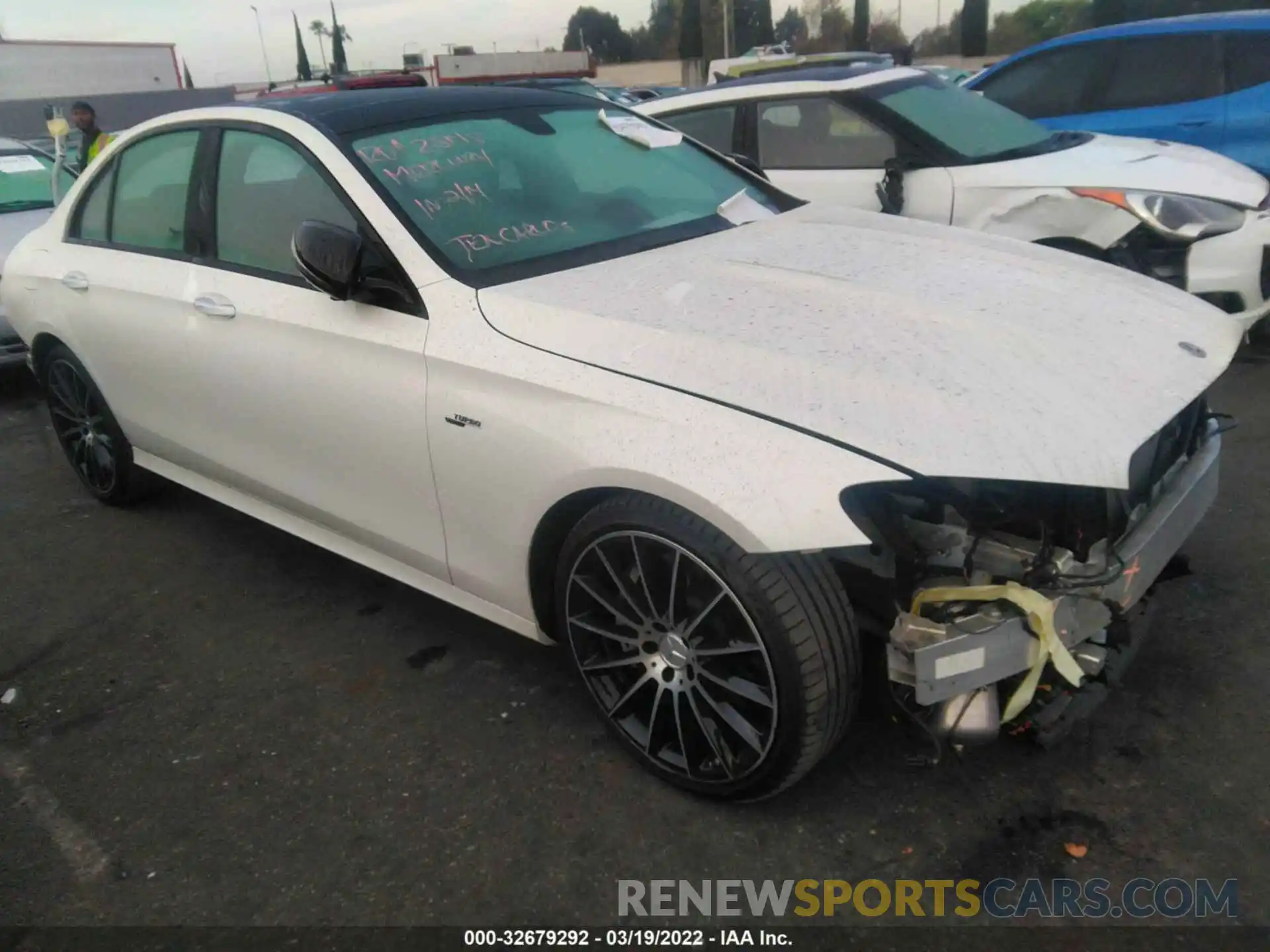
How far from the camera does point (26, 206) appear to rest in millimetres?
7469

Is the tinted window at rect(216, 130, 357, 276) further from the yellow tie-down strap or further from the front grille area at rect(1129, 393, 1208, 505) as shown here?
the front grille area at rect(1129, 393, 1208, 505)

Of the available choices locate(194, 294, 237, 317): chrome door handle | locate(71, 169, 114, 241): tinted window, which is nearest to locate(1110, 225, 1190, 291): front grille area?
locate(194, 294, 237, 317): chrome door handle

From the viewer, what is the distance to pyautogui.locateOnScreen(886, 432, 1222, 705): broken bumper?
2.13 m

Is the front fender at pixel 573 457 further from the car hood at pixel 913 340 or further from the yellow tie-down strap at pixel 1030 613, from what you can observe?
the yellow tie-down strap at pixel 1030 613

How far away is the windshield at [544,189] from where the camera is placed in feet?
9.34

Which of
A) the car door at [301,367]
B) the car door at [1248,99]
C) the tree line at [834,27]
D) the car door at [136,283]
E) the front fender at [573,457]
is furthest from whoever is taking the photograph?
the tree line at [834,27]

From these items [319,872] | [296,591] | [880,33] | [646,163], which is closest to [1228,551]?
[646,163]

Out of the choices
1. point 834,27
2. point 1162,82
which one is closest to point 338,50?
point 834,27

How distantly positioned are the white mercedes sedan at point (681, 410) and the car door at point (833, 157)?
76.7 inches

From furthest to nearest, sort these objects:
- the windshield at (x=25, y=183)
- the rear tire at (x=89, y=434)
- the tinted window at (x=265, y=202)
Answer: the windshield at (x=25, y=183) < the rear tire at (x=89, y=434) < the tinted window at (x=265, y=202)

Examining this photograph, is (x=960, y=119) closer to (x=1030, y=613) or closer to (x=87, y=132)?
(x=1030, y=613)

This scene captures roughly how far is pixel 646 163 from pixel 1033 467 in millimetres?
1980

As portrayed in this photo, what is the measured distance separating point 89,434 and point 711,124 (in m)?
3.80

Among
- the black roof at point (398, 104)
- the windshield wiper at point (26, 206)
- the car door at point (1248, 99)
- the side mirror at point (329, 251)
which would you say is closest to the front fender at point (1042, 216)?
the car door at point (1248, 99)
